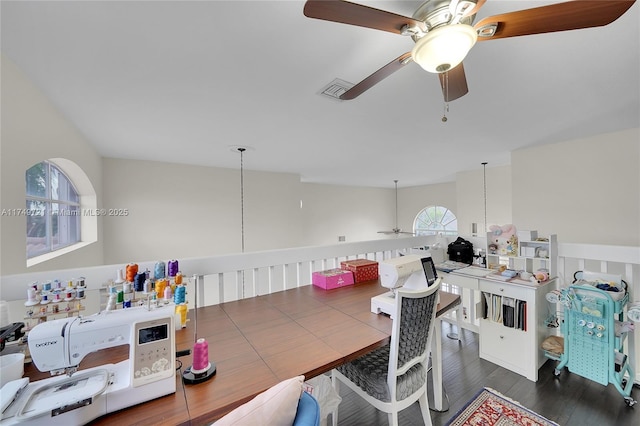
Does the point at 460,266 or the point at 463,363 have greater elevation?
the point at 460,266

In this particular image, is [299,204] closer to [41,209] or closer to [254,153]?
[254,153]

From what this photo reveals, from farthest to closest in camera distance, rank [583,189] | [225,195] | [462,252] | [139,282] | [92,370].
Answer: [225,195]
[583,189]
[462,252]
[139,282]
[92,370]

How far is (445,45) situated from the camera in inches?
42.7

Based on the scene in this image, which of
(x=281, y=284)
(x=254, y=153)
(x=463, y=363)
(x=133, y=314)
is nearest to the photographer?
(x=133, y=314)

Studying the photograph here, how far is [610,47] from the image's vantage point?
5.16ft

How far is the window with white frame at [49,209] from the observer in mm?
2303

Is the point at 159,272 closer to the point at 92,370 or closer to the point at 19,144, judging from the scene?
the point at 92,370

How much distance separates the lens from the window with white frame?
230 cm

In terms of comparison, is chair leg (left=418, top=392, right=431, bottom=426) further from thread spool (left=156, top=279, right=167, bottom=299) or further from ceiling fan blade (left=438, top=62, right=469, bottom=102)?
ceiling fan blade (left=438, top=62, right=469, bottom=102)

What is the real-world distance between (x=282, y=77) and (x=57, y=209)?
3.13 meters

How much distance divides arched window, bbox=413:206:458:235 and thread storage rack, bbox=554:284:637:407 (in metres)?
5.72

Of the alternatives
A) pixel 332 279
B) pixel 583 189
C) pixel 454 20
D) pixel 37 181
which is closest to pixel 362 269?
pixel 332 279

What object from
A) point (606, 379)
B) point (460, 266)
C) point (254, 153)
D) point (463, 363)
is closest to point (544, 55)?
point (460, 266)

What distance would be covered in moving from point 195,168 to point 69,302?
3.94m
